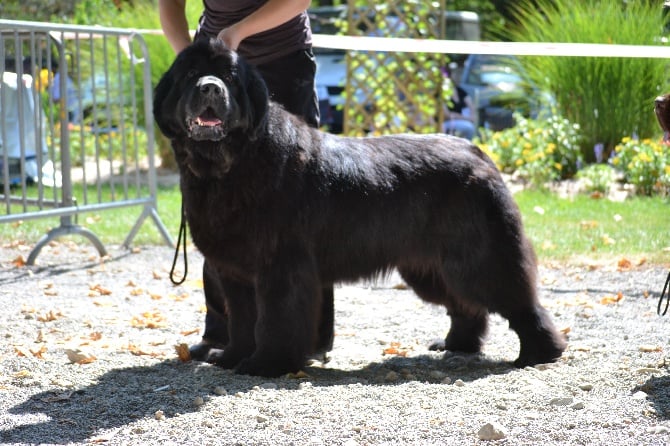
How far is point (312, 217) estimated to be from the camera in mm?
3975

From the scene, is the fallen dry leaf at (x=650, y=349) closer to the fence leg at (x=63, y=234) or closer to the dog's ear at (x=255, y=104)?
the dog's ear at (x=255, y=104)

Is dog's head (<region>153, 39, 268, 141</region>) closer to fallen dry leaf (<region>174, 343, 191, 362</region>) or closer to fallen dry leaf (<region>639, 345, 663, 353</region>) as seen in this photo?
fallen dry leaf (<region>174, 343, 191, 362</region>)

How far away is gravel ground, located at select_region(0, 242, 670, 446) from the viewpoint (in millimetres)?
3139

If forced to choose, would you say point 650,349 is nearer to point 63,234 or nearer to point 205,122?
point 205,122

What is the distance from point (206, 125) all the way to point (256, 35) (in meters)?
0.85

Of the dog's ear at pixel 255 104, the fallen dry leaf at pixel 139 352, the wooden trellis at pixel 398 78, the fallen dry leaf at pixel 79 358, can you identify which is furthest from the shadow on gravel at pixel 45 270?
the wooden trellis at pixel 398 78

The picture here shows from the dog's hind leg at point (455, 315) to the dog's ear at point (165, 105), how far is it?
4.18 ft

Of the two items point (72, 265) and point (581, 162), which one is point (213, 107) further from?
point (581, 162)

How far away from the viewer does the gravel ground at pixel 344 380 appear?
10.3ft

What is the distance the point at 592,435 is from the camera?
3047 mm

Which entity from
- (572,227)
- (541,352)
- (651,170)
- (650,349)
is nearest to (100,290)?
(541,352)

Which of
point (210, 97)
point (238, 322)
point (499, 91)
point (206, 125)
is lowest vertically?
point (238, 322)

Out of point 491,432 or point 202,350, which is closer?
point 491,432

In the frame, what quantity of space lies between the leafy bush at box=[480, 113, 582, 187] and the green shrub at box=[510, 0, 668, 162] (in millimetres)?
283
